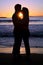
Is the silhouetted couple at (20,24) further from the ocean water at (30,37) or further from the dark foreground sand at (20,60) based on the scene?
the ocean water at (30,37)

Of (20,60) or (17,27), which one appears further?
(17,27)

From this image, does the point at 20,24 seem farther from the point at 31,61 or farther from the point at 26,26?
the point at 31,61

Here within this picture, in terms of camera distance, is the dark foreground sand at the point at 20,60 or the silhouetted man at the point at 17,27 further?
the silhouetted man at the point at 17,27

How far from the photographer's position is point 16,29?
6.80 metres

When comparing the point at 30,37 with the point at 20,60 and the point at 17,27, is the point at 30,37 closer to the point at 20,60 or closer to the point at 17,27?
the point at 17,27

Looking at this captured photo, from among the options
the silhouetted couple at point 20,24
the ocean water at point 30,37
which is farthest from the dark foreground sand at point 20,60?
the ocean water at point 30,37

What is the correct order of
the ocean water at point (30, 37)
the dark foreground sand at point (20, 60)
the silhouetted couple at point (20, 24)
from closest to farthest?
the dark foreground sand at point (20, 60) → the silhouetted couple at point (20, 24) → the ocean water at point (30, 37)

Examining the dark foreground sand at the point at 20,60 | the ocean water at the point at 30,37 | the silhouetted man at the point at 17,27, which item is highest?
the silhouetted man at the point at 17,27

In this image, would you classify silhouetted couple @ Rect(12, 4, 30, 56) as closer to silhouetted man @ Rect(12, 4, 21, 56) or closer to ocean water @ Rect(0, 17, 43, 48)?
silhouetted man @ Rect(12, 4, 21, 56)

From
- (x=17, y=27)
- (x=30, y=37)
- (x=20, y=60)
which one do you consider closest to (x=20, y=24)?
(x=17, y=27)

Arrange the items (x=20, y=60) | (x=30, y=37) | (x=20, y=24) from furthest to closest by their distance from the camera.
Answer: (x=30, y=37)
(x=20, y=24)
(x=20, y=60)

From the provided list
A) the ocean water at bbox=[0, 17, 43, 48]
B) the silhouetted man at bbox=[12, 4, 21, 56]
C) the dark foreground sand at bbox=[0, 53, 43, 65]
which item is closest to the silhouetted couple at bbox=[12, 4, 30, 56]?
the silhouetted man at bbox=[12, 4, 21, 56]

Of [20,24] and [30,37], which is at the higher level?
[20,24]

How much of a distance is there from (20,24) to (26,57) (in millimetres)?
1093
